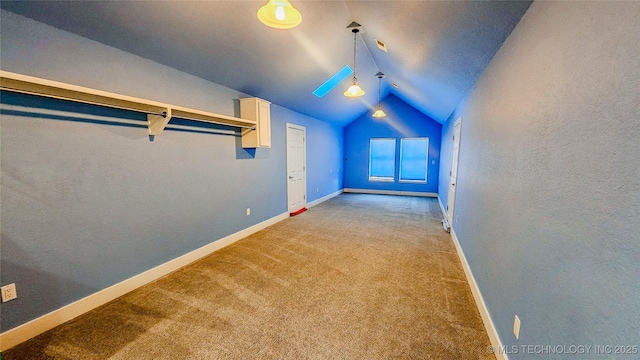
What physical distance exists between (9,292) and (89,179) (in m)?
0.93

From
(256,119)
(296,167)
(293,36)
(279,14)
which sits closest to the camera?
(279,14)

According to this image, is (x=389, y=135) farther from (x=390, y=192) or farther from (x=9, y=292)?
(x=9, y=292)

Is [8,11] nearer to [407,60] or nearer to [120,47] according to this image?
A: [120,47]

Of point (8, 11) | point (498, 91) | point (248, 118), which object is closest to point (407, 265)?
point (498, 91)

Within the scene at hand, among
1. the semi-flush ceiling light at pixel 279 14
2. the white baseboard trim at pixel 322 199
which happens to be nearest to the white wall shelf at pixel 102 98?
the semi-flush ceiling light at pixel 279 14

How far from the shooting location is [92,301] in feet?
7.06

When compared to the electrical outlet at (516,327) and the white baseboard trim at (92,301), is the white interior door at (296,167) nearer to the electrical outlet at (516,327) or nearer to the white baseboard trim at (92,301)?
the white baseboard trim at (92,301)

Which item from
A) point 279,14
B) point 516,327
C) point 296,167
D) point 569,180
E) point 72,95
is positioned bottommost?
point 516,327

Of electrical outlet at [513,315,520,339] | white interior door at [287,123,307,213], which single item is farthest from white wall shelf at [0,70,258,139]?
electrical outlet at [513,315,520,339]

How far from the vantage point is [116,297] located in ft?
7.59

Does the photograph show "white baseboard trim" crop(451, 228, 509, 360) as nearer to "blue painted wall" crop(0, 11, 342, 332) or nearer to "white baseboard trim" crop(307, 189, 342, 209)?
"blue painted wall" crop(0, 11, 342, 332)

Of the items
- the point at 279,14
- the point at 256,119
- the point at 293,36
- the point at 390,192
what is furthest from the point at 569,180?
the point at 390,192

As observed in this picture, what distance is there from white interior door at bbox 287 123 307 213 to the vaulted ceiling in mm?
1227

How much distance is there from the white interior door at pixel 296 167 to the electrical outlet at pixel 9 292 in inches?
153
